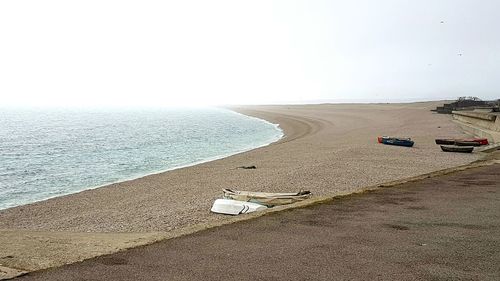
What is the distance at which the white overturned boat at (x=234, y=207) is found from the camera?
506 inches

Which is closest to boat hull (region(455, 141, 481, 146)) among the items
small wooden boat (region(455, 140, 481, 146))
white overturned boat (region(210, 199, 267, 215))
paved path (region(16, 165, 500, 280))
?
small wooden boat (region(455, 140, 481, 146))

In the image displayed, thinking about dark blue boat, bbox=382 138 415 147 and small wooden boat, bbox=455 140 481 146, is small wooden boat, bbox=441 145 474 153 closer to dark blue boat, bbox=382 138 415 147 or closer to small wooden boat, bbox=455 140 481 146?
small wooden boat, bbox=455 140 481 146

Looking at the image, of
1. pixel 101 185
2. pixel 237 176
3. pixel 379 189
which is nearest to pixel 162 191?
pixel 237 176

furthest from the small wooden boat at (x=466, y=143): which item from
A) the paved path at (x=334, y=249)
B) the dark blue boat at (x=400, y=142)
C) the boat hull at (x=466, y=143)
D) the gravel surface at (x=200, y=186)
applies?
the paved path at (x=334, y=249)

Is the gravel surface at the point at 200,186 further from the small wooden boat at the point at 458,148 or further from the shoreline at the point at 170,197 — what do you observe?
the small wooden boat at the point at 458,148

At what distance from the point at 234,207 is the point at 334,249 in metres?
5.84

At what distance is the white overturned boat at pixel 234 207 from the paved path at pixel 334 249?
7.31ft

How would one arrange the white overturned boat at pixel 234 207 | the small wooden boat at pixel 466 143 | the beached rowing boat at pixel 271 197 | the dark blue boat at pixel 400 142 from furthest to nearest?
the dark blue boat at pixel 400 142, the small wooden boat at pixel 466 143, the beached rowing boat at pixel 271 197, the white overturned boat at pixel 234 207

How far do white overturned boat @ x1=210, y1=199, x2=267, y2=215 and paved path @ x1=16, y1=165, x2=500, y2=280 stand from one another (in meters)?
2.23

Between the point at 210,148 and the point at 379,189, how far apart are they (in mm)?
30370

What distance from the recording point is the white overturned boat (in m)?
12.8

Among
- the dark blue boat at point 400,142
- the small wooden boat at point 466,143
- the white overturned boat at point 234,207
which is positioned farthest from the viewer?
the dark blue boat at point 400,142

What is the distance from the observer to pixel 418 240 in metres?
8.29

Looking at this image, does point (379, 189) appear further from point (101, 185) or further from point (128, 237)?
point (101, 185)
